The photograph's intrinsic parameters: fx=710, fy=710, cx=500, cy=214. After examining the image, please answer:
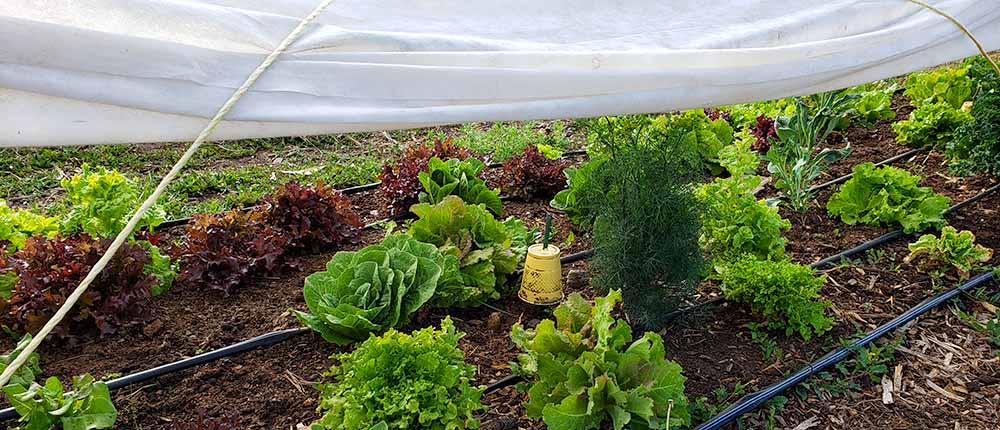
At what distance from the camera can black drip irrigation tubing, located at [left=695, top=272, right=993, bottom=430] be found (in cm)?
250

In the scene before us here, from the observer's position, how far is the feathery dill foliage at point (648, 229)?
2.67 meters

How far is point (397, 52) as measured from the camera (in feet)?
6.04

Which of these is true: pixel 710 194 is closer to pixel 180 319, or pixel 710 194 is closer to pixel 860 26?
pixel 860 26

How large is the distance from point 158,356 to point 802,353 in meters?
2.54

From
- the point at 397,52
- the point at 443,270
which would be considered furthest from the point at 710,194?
the point at 397,52

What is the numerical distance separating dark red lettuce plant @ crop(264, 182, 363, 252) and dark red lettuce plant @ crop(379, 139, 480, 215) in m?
0.44

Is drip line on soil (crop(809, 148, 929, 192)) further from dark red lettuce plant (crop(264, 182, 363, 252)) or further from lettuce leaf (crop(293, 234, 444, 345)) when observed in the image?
dark red lettuce plant (crop(264, 182, 363, 252))

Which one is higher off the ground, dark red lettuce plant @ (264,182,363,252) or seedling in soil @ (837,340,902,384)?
dark red lettuce plant @ (264,182,363,252)

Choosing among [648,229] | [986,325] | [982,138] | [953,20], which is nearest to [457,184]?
[648,229]

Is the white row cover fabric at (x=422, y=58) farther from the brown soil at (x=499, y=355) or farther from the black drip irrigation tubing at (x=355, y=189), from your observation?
the black drip irrigation tubing at (x=355, y=189)

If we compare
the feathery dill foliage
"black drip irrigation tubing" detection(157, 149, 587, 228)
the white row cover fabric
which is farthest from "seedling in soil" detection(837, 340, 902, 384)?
"black drip irrigation tubing" detection(157, 149, 587, 228)

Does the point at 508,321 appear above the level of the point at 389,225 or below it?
below

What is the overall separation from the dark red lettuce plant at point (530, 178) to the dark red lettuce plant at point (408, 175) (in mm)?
272

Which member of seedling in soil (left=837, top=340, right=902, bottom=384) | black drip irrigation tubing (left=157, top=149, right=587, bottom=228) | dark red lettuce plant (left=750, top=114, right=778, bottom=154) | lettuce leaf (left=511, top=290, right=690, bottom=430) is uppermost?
dark red lettuce plant (left=750, top=114, right=778, bottom=154)
